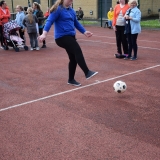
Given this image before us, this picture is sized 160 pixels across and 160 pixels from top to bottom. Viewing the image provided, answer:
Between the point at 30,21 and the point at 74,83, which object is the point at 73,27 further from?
the point at 30,21

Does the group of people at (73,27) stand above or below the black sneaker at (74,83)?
above

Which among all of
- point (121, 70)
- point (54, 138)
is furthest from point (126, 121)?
point (121, 70)

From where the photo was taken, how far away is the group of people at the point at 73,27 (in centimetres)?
571

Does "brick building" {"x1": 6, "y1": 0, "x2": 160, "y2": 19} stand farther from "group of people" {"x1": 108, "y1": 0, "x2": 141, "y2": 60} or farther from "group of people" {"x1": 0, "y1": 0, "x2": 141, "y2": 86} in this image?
"group of people" {"x1": 108, "y1": 0, "x2": 141, "y2": 60}

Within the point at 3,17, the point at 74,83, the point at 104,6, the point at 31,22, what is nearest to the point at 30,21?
the point at 31,22

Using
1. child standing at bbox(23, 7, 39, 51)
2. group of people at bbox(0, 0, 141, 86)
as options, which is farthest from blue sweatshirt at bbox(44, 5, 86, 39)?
child standing at bbox(23, 7, 39, 51)

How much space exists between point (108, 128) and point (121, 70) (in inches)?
144

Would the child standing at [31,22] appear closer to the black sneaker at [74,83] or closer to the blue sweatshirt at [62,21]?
the black sneaker at [74,83]

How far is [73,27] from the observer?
5.94m

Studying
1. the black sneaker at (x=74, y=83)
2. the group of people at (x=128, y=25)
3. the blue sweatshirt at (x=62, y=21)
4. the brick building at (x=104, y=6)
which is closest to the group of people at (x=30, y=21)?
the group of people at (x=128, y=25)

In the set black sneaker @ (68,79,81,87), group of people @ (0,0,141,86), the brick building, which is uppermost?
the brick building

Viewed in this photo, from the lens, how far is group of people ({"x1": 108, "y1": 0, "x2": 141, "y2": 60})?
8320 millimetres

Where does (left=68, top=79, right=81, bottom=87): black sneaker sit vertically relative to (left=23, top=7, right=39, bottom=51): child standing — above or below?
below

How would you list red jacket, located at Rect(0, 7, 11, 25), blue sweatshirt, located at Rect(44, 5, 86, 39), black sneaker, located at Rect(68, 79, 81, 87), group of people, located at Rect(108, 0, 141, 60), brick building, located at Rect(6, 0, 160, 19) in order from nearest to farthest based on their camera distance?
blue sweatshirt, located at Rect(44, 5, 86, 39) → black sneaker, located at Rect(68, 79, 81, 87) → group of people, located at Rect(108, 0, 141, 60) → red jacket, located at Rect(0, 7, 11, 25) → brick building, located at Rect(6, 0, 160, 19)
